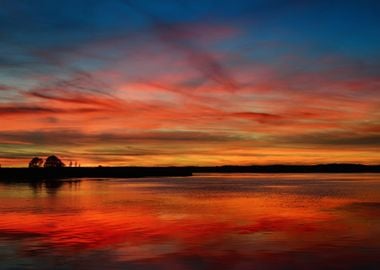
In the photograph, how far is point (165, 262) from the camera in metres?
18.1

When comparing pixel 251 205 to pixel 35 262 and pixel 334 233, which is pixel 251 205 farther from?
pixel 35 262

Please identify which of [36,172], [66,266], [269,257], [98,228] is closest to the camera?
[66,266]

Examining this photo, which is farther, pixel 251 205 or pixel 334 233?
pixel 251 205

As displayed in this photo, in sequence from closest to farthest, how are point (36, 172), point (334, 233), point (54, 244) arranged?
1. point (54, 244)
2. point (334, 233)
3. point (36, 172)

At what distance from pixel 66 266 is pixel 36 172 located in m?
112

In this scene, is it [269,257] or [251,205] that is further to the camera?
[251,205]

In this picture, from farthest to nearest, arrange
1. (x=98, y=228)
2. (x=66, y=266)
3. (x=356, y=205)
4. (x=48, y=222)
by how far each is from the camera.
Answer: (x=356, y=205) < (x=48, y=222) < (x=98, y=228) < (x=66, y=266)

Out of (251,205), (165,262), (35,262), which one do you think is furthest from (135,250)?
(251,205)

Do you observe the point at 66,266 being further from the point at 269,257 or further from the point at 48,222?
the point at 48,222

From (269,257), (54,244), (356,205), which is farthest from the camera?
(356,205)

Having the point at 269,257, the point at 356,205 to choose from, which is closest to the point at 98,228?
the point at 269,257

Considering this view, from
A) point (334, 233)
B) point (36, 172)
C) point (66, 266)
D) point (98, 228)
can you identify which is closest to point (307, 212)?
point (334, 233)

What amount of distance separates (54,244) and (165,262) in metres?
5.78

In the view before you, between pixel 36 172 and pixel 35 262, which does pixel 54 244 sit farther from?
pixel 36 172
